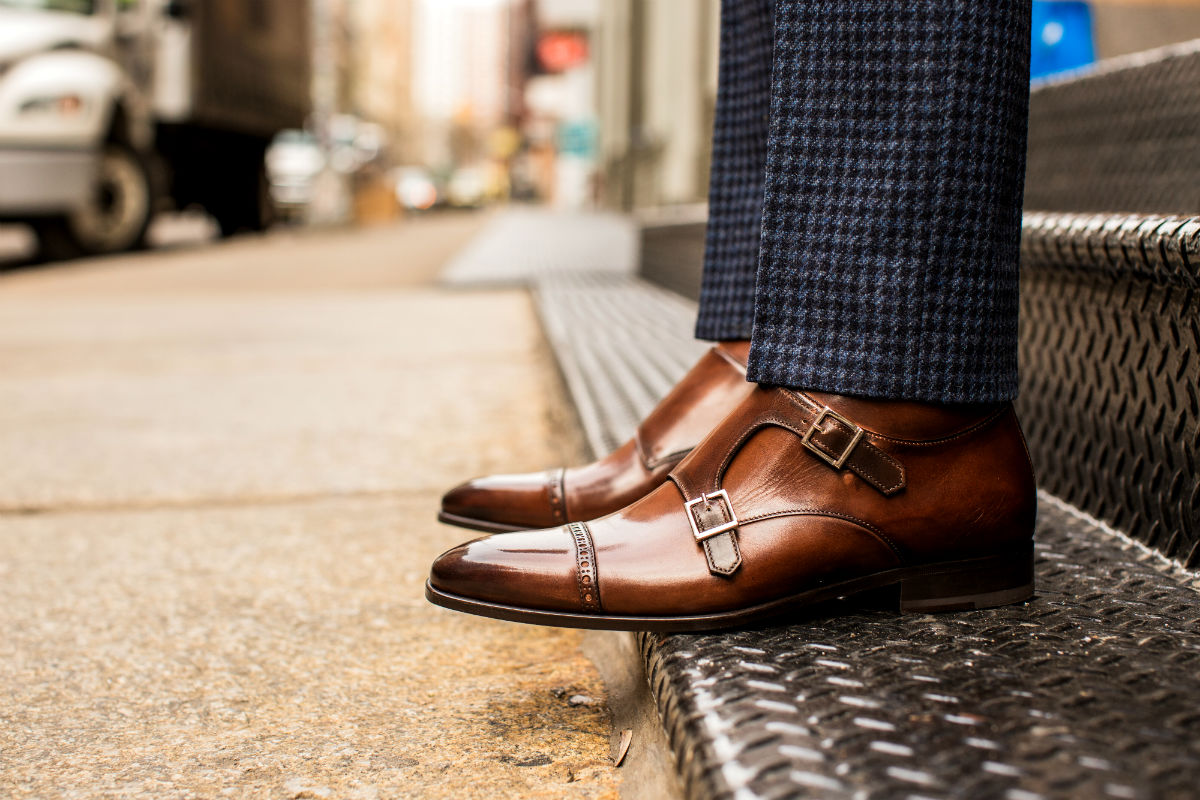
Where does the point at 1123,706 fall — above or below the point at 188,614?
above

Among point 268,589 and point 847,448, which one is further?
point 268,589

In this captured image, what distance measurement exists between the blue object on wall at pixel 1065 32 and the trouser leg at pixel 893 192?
8.64ft

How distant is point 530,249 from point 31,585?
6.18m

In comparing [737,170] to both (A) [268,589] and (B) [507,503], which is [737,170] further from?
(A) [268,589]

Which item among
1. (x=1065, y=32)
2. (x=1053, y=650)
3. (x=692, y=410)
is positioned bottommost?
(x=1053, y=650)

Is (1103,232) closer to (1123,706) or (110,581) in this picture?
(1123,706)

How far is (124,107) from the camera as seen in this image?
723 centimetres

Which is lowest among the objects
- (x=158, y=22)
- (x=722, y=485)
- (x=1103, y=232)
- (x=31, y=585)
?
(x=31, y=585)

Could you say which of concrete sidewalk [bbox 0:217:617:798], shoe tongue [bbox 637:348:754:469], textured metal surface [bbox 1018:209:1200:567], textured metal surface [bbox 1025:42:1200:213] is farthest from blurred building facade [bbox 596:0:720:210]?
shoe tongue [bbox 637:348:754:469]

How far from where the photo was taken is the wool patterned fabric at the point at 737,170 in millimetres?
1233

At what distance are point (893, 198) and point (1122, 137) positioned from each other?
137 cm

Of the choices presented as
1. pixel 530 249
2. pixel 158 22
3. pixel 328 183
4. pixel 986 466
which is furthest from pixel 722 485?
pixel 328 183

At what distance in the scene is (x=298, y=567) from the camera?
1.40m

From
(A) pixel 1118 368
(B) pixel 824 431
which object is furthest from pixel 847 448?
(A) pixel 1118 368
